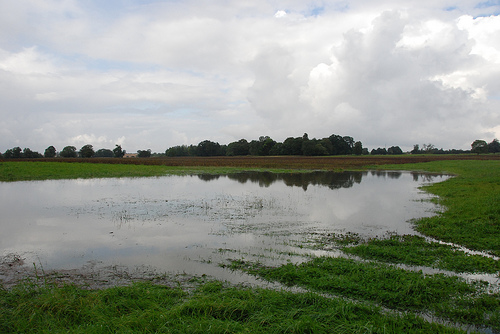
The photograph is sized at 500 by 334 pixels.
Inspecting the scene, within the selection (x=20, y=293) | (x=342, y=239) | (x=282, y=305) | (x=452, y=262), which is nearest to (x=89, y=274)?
(x=20, y=293)

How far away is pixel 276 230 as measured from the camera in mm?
12031

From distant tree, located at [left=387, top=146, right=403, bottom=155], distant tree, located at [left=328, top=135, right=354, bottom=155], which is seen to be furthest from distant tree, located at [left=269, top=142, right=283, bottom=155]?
distant tree, located at [left=387, top=146, right=403, bottom=155]

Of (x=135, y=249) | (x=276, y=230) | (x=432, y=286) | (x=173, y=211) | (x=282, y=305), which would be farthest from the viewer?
(x=173, y=211)

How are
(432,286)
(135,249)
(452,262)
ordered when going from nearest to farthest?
(432,286), (452,262), (135,249)

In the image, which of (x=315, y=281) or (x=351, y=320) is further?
(x=315, y=281)

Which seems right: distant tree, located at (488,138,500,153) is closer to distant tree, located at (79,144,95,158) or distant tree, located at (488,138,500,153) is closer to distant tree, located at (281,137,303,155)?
distant tree, located at (281,137,303,155)

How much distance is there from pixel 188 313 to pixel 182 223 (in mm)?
8228

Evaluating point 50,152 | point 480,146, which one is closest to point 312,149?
point 480,146

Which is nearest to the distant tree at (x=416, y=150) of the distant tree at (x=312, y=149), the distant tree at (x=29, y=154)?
the distant tree at (x=312, y=149)

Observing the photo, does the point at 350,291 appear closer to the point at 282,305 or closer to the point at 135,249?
the point at 282,305

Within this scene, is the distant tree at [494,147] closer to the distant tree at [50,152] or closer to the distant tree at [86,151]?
the distant tree at [86,151]

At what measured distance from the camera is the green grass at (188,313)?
4.81 meters

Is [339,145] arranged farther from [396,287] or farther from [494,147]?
[396,287]

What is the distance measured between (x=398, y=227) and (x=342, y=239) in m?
3.40
